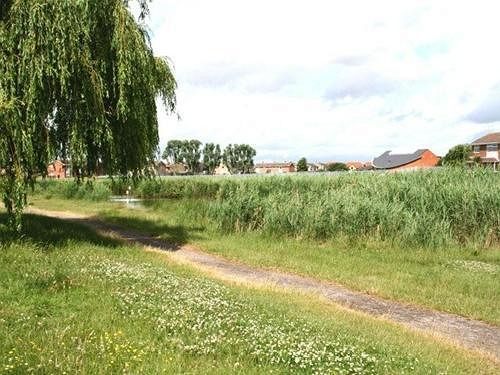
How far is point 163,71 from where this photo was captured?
762 inches

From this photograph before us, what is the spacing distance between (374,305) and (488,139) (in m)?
90.1

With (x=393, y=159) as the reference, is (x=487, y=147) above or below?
above

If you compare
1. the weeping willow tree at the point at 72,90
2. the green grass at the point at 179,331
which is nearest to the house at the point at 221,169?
the weeping willow tree at the point at 72,90

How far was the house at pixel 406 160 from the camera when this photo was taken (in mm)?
115312

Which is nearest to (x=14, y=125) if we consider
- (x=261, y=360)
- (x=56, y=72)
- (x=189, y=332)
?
(x=56, y=72)

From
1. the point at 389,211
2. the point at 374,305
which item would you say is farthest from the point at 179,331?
the point at 389,211

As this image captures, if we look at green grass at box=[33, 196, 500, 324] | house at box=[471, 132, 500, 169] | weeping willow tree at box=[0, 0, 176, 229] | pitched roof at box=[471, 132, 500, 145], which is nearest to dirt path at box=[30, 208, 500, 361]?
green grass at box=[33, 196, 500, 324]

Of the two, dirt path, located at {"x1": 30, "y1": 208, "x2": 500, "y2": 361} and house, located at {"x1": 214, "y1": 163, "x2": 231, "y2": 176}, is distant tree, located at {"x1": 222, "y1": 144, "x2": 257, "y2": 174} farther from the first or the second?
dirt path, located at {"x1": 30, "y1": 208, "x2": 500, "y2": 361}

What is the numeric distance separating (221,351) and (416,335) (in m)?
3.65

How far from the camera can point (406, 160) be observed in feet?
381

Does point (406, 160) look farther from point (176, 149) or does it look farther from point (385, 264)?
point (385, 264)

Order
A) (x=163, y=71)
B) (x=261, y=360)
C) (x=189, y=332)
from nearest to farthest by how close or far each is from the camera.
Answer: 1. (x=261, y=360)
2. (x=189, y=332)
3. (x=163, y=71)

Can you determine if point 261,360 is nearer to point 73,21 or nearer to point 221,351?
point 221,351

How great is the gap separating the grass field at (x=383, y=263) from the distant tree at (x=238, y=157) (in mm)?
119967
